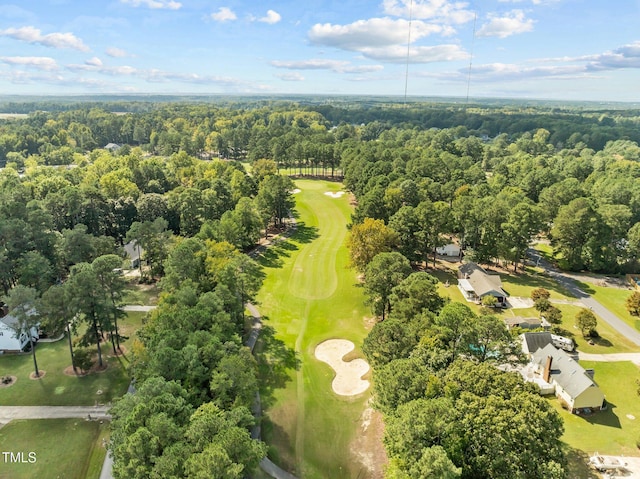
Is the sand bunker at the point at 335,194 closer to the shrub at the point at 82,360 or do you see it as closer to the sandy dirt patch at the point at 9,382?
the shrub at the point at 82,360

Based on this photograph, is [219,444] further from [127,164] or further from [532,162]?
[532,162]

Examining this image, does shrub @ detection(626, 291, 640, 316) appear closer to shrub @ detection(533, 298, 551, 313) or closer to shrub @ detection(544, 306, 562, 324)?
shrub @ detection(533, 298, 551, 313)

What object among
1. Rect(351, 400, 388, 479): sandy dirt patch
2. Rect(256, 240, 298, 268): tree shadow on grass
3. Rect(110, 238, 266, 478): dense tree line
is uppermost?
Rect(110, 238, 266, 478): dense tree line

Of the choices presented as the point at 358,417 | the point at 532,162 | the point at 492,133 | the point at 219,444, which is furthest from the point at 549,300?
the point at 492,133

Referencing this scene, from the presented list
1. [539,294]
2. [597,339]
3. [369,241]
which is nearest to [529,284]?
[539,294]

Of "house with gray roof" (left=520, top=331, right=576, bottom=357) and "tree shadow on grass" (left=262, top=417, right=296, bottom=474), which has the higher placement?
"house with gray roof" (left=520, top=331, right=576, bottom=357)

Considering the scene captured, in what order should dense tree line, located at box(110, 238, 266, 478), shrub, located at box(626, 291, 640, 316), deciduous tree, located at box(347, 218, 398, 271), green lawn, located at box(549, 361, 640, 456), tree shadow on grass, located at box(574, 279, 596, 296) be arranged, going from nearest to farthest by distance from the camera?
dense tree line, located at box(110, 238, 266, 478)
green lawn, located at box(549, 361, 640, 456)
shrub, located at box(626, 291, 640, 316)
deciduous tree, located at box(347, 218, 398, 271)
tree shadow on grass, located at box(574, 279, 596, 296)

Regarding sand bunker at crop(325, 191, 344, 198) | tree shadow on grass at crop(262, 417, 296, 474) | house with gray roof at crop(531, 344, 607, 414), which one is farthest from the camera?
sand bunker at crop(325, 191, 344, 198)

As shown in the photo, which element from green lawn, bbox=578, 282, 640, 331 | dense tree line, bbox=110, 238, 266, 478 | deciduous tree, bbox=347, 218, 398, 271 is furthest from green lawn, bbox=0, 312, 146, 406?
green lawn, bbox=578, 282, 640, 331
